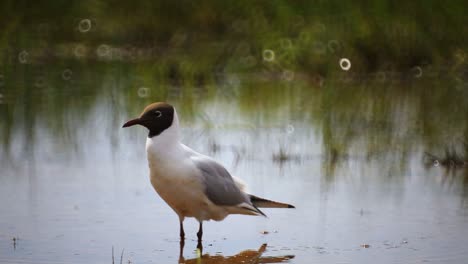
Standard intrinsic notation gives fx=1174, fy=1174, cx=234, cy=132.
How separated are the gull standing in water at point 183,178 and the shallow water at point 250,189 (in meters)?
0.18

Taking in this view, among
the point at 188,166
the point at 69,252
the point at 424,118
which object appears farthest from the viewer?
the point at 424,118

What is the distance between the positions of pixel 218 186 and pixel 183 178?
11.3 inches

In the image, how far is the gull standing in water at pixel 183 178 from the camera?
7102mm

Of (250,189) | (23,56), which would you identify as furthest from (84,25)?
(250,189)

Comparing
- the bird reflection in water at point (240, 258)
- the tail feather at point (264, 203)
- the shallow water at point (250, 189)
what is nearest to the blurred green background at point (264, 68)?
the shallow water at point (250, 189)

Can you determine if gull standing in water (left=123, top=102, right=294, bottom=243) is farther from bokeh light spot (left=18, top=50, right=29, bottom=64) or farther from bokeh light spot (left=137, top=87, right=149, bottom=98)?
bokeh light spot (left=18, top=50, right=29, bottom=64)

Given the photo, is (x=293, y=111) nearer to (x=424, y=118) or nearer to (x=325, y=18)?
(x=424, y=118)

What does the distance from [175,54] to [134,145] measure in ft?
24.2

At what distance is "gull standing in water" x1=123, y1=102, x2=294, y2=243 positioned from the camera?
280 inches

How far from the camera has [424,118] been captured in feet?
38.8

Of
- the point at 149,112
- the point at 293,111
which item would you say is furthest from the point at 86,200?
the point at 293,111

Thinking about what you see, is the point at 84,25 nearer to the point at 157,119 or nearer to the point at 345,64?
the point at 345,64

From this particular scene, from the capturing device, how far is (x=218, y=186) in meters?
7.30

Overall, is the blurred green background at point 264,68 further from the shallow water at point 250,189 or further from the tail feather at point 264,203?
the tail feather at point 264,203
